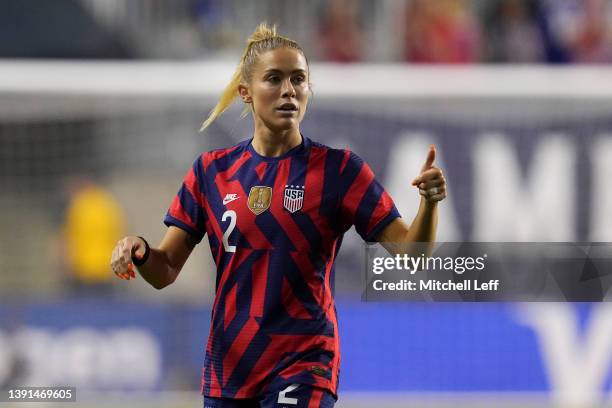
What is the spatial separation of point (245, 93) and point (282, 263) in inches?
27.0

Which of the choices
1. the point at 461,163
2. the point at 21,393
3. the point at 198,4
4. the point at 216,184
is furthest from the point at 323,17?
the point at 216,184

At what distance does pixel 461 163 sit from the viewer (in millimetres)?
10656

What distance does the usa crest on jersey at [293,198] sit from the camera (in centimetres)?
394

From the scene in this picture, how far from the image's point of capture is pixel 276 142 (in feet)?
13.4

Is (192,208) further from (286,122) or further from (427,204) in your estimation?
(427,204)

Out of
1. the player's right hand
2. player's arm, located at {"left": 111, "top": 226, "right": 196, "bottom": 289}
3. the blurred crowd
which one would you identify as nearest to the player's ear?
player's arm, located at {"left": 111, "top": 226, "right": 196, "bottom": 289}

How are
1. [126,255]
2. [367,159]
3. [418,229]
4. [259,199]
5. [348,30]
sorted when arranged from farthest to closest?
[348,30]
[367,159]
[259,199]
[126,255]
[418,229]

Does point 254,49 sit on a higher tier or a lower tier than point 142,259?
higher

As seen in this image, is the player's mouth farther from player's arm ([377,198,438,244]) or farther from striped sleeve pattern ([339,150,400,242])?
player's arm ([377,198,438,244])

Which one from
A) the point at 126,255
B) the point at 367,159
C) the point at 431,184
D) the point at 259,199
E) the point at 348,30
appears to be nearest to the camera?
the point at 431,184

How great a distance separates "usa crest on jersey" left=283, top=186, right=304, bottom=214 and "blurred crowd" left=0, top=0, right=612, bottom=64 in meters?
7.47

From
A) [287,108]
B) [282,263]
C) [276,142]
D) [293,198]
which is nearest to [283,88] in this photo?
[287,108]

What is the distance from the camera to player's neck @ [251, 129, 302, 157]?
4.07 m

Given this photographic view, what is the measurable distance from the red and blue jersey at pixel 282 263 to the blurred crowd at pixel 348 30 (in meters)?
7.43
